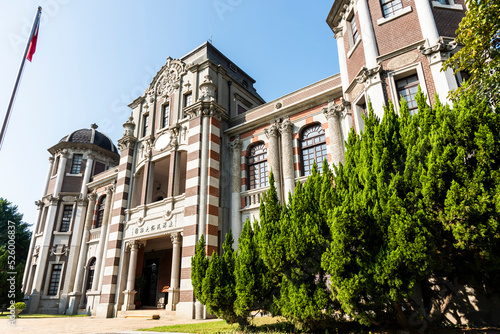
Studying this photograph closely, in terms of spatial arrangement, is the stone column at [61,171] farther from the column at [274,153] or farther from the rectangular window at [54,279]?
the column at [274,153]

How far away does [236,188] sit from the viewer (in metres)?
15.4

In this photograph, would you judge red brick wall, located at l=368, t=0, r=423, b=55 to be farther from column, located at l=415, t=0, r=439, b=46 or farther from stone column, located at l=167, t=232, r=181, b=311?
stone column, located at l=167, t=232, r=181, b=311

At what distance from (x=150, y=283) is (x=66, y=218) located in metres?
9.91

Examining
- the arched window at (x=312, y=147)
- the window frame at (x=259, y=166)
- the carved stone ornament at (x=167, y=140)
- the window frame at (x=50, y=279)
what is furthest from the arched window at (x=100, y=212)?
the arched window at (x=312, y=147)

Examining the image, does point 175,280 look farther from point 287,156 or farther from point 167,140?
point 167,140

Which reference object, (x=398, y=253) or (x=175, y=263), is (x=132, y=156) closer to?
(x=175, y=263)

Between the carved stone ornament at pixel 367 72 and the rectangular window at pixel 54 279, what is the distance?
968 inches

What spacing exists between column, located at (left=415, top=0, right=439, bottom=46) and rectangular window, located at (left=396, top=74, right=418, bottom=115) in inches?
48.3

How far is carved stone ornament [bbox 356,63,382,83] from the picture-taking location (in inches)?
434

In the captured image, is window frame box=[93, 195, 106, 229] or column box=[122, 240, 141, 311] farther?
window frame box=[93, 195, 106, 229]

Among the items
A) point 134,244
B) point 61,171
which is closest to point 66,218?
point 61,171

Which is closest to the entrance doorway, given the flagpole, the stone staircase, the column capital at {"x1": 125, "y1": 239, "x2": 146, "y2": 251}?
the column capital at {"x1": 125, "y1": 239, "x2": 146, "y2": 251}

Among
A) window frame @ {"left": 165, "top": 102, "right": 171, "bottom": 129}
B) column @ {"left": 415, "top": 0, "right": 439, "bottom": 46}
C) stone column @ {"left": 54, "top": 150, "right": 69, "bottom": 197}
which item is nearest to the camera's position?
column @ {"left": 415, "top": 0, "right": 439, "bottom": 46}

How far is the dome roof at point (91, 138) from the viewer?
27.6 m
